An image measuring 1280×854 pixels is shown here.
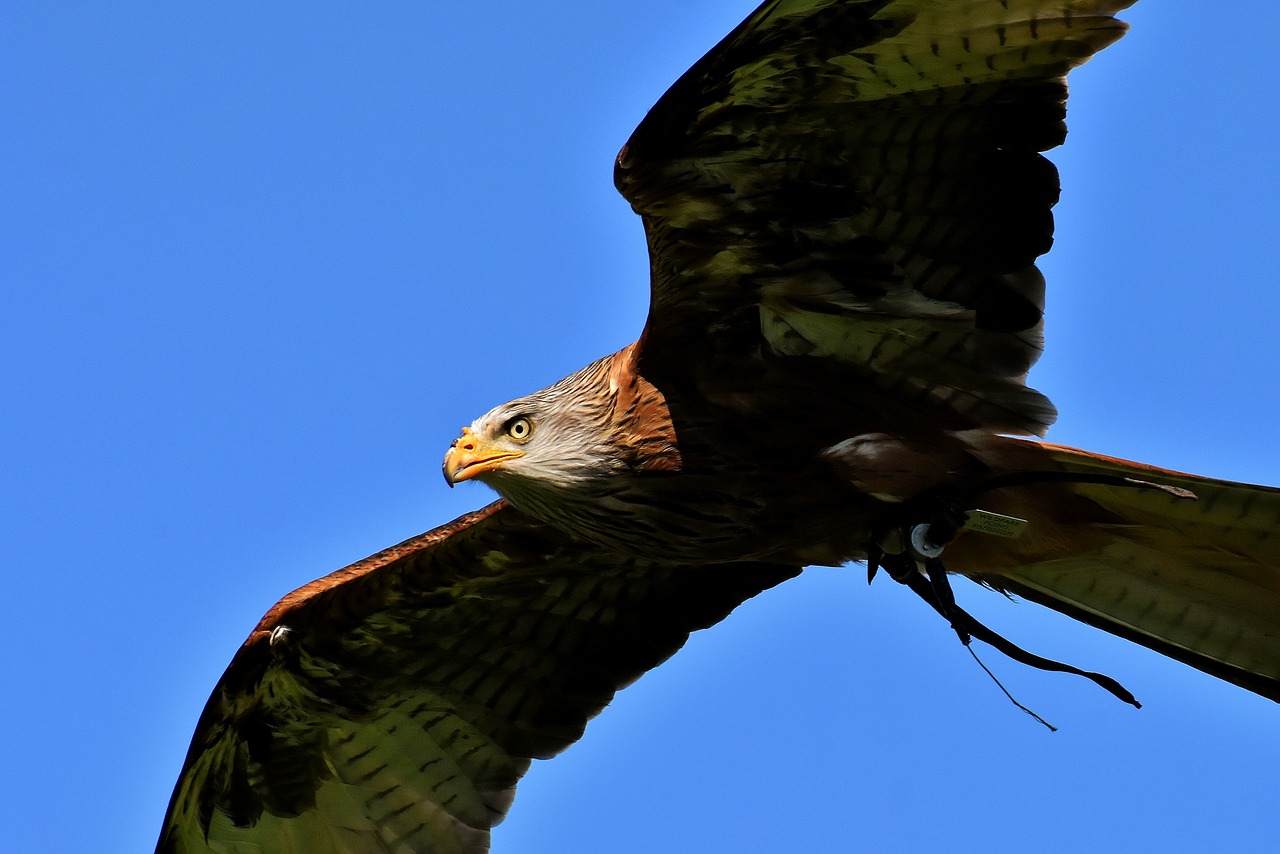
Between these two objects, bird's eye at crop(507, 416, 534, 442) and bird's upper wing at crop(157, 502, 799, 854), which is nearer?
bird's eye at crop(507, 416, 534, 442)

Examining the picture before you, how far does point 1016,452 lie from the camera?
7.30m

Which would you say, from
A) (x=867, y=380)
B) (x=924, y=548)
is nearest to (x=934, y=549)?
(x=924, y=548)

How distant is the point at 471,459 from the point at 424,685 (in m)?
2.15

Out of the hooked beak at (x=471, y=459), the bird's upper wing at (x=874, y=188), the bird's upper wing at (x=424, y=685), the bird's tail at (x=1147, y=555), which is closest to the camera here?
the bird's upper wing at (x=874, y=188)

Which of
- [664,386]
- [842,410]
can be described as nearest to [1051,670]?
[842,410]

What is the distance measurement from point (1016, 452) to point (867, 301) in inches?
36.0

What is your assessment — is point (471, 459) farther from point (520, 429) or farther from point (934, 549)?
point (934, 549)

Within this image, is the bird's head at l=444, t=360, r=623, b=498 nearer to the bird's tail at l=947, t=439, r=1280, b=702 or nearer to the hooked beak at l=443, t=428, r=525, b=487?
the hooked beak at l=443, t=428, r=525, b=487

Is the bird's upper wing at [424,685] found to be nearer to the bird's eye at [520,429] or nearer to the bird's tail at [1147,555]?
the bird's eye at [520,429]

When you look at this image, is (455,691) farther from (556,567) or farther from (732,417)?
(732,417)

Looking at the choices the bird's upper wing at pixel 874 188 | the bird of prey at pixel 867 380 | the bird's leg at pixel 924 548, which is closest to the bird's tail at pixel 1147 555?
the bird of prey at pixel 867 380

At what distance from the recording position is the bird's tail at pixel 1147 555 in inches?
279

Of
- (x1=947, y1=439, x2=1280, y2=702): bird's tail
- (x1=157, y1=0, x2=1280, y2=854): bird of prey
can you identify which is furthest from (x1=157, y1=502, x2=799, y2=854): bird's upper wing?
(x1=947, y1=439, x2=1280, y2=702): bird's tail

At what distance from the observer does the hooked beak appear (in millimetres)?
7246
